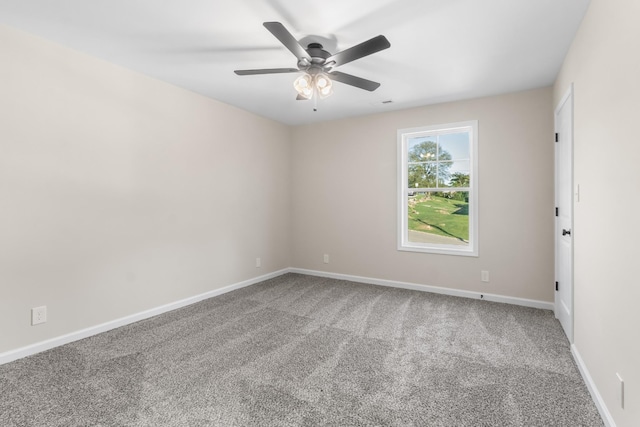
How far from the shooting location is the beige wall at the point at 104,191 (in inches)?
90.7

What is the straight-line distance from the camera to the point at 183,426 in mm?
1601

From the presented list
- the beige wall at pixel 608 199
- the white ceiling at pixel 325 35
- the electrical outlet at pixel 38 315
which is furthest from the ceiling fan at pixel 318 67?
the electrical outlet at pixel 38 315

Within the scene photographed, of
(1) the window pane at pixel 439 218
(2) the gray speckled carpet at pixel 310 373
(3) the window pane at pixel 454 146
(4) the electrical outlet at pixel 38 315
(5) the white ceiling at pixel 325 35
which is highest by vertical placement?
(5) the white ceiling at pixel 325 35

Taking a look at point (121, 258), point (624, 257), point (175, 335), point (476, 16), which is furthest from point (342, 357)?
point (476, 16)

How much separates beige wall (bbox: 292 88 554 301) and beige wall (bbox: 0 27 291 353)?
122 centimetres

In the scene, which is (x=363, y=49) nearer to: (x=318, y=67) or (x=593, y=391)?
(x=318, y=67)

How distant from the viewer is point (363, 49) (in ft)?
6.68

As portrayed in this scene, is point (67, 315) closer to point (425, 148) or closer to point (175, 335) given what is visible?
point (175, 335)

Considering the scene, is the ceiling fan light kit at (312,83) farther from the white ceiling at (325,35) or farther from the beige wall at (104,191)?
the beige wall at (104,191)

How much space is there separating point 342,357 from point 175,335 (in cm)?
155

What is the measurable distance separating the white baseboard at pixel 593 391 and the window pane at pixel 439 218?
73.3 inches

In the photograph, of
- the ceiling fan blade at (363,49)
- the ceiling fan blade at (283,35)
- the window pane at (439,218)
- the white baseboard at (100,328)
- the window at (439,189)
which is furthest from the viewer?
the window pane at (439,218)

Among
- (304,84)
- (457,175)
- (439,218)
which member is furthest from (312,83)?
(439,218)

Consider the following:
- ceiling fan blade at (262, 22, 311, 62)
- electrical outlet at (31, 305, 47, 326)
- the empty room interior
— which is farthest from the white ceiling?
Result: electrical outlet at (31, 305, 47, 326)
